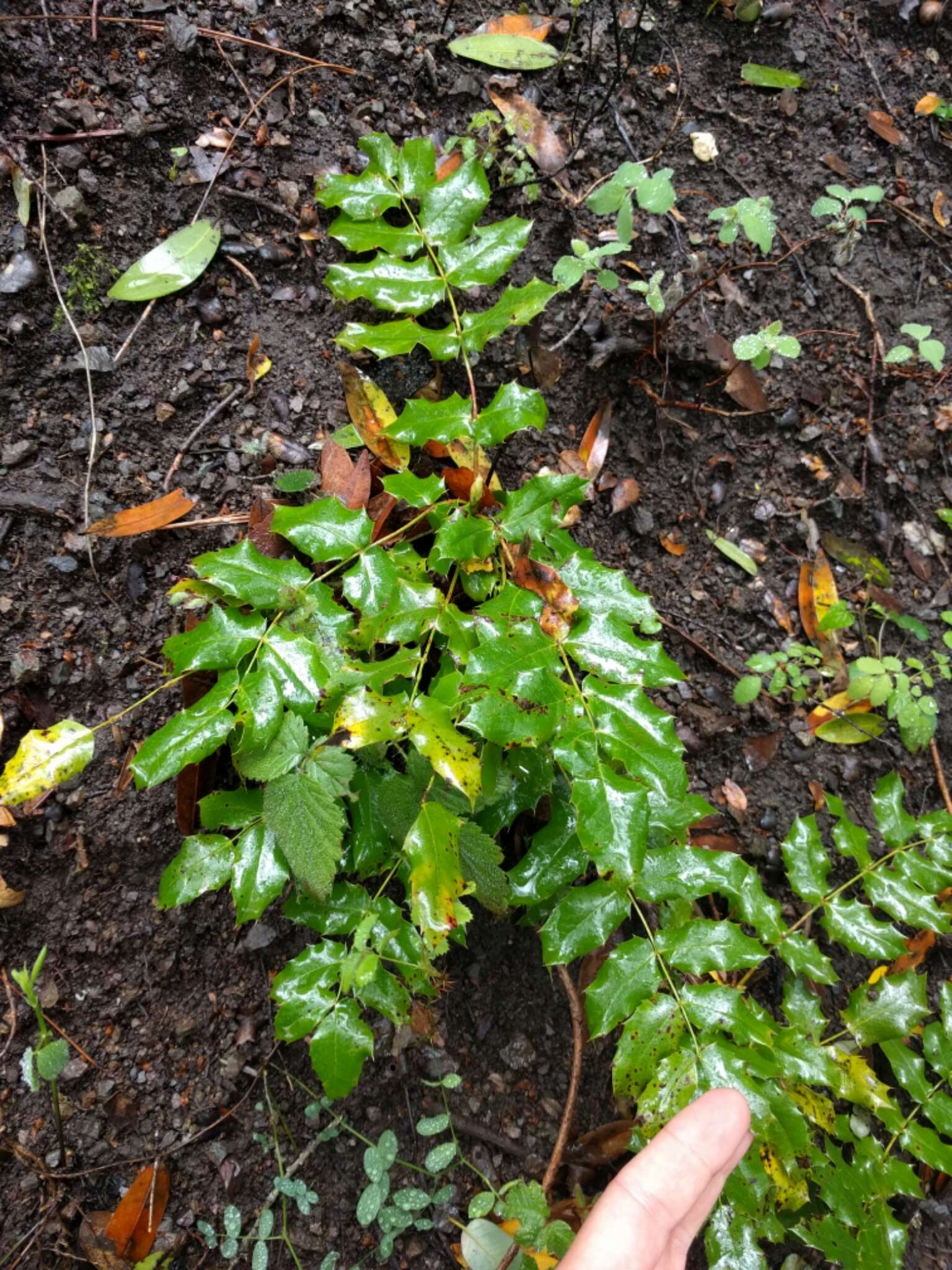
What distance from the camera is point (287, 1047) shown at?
6.04 ft

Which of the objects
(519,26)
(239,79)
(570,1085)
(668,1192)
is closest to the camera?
(668,1192)

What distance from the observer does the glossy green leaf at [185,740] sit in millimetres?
1370

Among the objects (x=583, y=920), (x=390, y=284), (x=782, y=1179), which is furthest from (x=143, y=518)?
(x=782, y=1179)

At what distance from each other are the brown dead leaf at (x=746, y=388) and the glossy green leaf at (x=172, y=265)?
1540 millimetres

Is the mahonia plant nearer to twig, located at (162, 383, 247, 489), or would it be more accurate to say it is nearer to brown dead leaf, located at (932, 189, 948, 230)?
twig, located at (162, 383, 247, 489)

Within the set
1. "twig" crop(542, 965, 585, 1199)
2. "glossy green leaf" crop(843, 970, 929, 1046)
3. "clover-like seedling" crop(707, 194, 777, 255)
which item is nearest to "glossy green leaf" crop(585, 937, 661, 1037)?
"twig" crop(542, 965, 585, 1199)

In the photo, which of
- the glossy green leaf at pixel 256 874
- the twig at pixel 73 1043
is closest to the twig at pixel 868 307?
the glossy green leaf at pixel 256 874

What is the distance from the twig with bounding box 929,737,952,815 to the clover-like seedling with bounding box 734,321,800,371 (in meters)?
1.28

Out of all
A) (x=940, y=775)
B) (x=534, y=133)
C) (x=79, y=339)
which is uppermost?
(x=534, y=133)

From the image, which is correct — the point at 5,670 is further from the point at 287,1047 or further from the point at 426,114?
the point at 426,114

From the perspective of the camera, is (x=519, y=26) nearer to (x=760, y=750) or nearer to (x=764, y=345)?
(x=764, y=345)

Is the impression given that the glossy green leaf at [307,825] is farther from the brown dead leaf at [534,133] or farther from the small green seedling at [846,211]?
the small green seedling at [846,211]

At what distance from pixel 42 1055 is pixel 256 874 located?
20.6 inches

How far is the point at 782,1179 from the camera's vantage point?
1.50m
